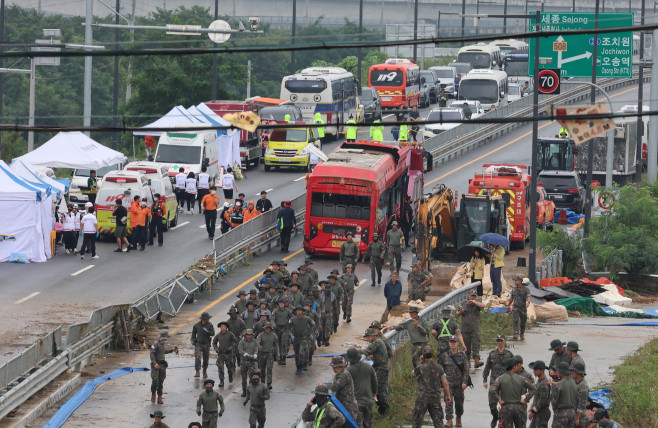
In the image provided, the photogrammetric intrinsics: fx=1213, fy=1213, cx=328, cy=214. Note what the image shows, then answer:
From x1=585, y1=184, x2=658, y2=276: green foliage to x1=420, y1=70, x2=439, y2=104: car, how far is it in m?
39.1

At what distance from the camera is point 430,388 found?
1762 centimetres

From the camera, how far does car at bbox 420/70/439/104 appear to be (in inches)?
3009

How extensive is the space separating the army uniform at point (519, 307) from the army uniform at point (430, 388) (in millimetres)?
6959

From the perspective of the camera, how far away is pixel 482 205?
35.3 meters

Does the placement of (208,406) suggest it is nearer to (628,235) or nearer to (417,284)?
(417,284)

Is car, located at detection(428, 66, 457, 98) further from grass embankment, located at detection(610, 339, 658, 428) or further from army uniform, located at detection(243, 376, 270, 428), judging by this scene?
army uniform, located at detection(243, 376, 270, 428)

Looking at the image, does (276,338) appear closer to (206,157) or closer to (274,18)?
(206,157)

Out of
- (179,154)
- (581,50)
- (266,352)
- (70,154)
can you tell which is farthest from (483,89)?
(266,352)

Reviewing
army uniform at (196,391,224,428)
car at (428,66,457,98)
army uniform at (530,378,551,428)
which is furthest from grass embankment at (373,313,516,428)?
car at (428,66,457,98)

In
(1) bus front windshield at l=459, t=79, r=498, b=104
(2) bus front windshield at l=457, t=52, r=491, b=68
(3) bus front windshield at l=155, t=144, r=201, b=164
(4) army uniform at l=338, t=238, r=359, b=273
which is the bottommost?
(4) army uniform at l=338, t=238, r=359, b=273

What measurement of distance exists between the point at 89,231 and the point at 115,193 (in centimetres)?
213

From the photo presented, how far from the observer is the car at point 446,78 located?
79438 mm

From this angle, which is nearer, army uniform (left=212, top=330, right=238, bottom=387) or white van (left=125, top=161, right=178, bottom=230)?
army uniform (left=212, top=330, right=238, bottom=387)

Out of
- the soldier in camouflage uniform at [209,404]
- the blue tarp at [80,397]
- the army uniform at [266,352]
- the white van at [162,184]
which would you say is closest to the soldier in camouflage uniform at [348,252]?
the blue tarp at [80,397]
